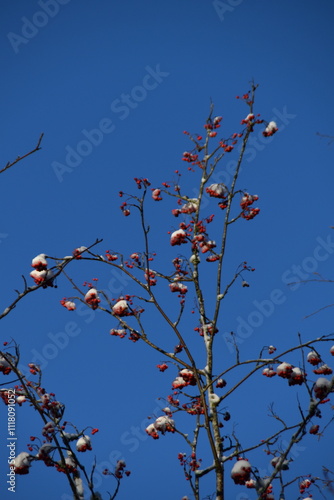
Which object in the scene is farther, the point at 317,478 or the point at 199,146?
the point at 199,146

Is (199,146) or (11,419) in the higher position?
(199,146)

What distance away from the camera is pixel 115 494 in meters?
4.43

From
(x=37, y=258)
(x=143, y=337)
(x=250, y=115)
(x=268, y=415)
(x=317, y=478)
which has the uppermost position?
(x=250, y=115)

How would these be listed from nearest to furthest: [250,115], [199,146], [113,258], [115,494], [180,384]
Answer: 1. [115,494]
2. [180,384]
3. [113,258]
4. [250,115]
5. [199,146]

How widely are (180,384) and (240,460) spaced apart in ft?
4.84

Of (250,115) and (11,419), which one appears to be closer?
(11,419)

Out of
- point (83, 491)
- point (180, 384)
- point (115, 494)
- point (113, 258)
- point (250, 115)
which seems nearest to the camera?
point (83, 491)

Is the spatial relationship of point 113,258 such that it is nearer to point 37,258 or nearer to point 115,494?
point 37,258

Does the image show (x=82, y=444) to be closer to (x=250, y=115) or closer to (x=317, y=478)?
(x=317, y=478)

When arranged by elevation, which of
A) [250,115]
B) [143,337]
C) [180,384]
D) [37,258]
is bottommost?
[180,384]

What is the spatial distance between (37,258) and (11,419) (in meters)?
2.69

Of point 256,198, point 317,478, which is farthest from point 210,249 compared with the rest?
point 317,478

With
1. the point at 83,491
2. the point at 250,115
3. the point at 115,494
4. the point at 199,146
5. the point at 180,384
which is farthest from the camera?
the point at 199,146

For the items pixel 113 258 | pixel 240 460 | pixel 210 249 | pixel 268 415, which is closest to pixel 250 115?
pixel 210 249
